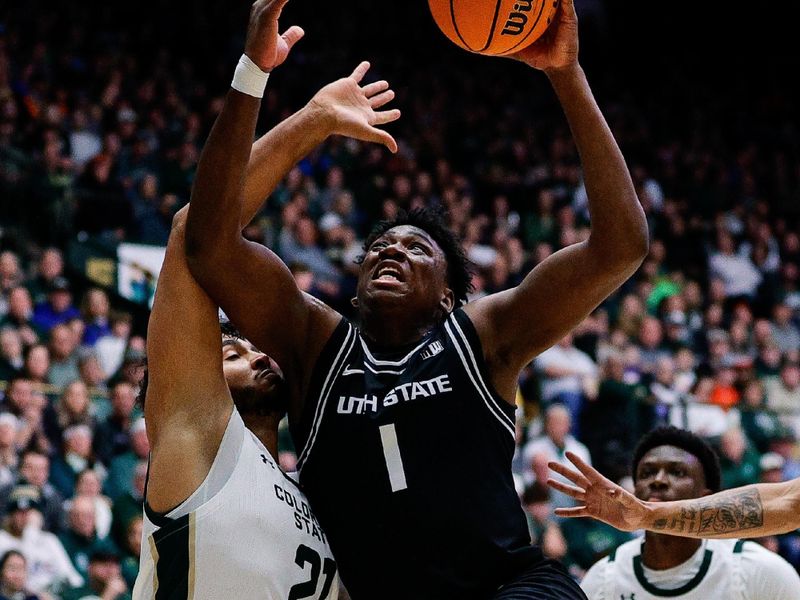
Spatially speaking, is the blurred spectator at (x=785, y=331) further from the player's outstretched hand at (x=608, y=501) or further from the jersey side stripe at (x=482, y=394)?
the jersey side stripe at (x=482, y=394)

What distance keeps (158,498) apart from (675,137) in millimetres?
15179

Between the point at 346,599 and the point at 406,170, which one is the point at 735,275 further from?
the point at 346,599

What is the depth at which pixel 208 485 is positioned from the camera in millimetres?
3365

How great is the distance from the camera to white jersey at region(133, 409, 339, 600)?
3322 mm

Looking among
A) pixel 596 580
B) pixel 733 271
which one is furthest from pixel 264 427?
pixel 733 271

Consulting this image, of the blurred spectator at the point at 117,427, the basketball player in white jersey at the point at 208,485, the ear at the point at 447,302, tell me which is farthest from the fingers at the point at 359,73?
the blurred spectator at the point at 117,427

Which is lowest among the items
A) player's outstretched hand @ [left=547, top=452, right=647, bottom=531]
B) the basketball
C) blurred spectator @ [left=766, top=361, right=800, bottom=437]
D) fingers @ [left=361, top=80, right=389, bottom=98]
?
blurred spectator @ [left=766, top=361, right=800, bottom=437]

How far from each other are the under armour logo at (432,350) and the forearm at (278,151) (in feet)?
2.13

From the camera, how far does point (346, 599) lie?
3.71 metres

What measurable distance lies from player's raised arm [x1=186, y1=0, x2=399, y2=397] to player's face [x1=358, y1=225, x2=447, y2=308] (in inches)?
6.6

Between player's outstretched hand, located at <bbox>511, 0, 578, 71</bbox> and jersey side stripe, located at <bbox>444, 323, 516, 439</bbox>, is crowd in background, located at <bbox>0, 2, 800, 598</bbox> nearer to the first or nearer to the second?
jersey side stripe, located at <bbox>444, 323, 516, 439</bbox>

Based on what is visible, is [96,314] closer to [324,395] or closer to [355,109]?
[355,109]

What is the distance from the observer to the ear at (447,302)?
388 centimetres

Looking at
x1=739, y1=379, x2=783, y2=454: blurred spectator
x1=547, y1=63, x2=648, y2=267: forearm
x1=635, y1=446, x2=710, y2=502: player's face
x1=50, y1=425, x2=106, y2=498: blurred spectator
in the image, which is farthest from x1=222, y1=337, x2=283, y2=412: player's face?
x1=739, y1=379, x2=783, y2=454: blurred spectator
